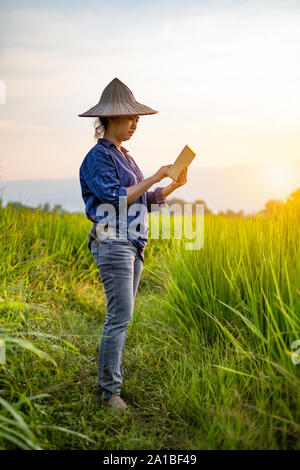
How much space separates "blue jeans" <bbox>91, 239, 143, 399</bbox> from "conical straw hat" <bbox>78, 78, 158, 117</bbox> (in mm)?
776

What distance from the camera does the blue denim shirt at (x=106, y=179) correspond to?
2623mm

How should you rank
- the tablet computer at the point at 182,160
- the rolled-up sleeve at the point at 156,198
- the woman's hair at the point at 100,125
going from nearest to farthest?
the tablet computer at the point at 182,160 → the woman's hair at the point at 100,125 → the rolled-up sleeve at the point at 156,198

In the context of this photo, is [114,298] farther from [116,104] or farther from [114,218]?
[116,104]

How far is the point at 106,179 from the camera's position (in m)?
2.63

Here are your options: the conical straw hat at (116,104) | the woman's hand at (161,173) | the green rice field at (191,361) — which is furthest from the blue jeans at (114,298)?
the conical straw hat at (116,104)

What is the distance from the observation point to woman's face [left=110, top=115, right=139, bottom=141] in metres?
2.82

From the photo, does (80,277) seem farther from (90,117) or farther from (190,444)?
(190,444)

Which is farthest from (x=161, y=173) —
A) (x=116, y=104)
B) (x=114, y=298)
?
(x=114, y=298)

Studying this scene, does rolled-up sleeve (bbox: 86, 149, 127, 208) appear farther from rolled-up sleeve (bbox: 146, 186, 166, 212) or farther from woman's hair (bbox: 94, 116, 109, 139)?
rolled-up sleeve (bbox: 146, 186, 166, 212)

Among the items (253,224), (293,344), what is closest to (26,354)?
(293,344)

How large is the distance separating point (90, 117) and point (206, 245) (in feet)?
4.43

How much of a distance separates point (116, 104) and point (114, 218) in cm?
72

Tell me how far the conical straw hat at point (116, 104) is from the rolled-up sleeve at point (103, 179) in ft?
0.90

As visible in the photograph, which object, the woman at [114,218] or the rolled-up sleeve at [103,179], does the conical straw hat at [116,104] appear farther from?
the rolled-up sleeve at [103,179]
